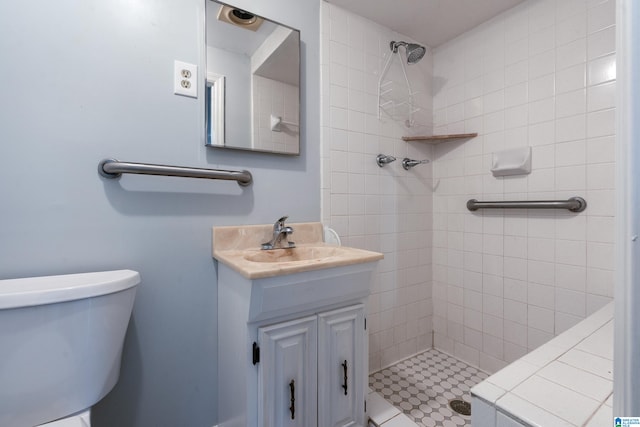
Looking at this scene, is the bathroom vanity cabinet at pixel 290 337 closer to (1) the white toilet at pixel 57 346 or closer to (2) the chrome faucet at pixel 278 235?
(2) the chrome faucet at pixel 278 235

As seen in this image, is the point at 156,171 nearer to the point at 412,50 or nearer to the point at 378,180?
the point at 378,180

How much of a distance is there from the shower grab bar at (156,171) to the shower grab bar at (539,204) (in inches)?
53.8

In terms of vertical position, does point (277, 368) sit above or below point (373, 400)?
above

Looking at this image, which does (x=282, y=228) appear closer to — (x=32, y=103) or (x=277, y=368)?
(x=277, y=368)

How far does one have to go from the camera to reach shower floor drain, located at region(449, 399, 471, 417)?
1.31 m

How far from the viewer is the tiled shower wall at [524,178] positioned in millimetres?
1247

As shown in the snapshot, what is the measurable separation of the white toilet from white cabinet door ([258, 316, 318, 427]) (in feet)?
1.45

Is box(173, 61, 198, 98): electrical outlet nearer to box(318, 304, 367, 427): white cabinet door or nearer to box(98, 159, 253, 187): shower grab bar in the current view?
box(98, 159, 253, 187): shower grab bar

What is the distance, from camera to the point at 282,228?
1.22 meters

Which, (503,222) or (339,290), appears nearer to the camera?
(339,290)

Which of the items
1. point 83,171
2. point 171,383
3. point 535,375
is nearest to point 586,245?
point 535,375

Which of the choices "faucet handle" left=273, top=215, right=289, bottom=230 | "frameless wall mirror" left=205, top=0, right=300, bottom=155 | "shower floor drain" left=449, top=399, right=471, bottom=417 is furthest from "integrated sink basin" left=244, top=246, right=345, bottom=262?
"shower floor drain" left=449, top=399, right=471, bottom=417

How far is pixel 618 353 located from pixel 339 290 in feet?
2.30

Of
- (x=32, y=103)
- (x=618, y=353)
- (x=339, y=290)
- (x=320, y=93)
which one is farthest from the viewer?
(x=320, y=93)
